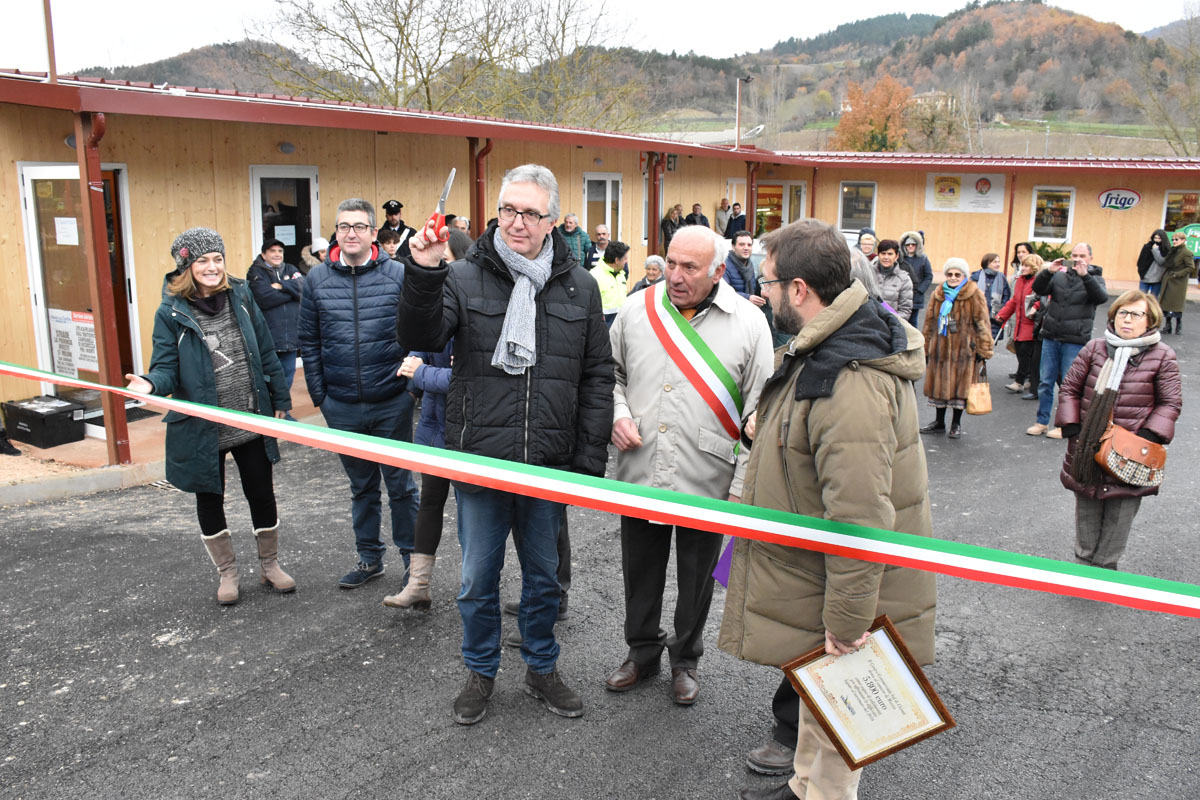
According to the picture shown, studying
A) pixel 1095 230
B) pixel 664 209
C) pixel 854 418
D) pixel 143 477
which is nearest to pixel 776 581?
pixel 854 418

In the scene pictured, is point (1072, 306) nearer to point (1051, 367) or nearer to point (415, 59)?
point (1051, 367)

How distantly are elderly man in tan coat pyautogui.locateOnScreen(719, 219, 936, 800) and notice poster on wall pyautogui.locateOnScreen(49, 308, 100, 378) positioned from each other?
6.64m

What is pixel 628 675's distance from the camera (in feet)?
13.2

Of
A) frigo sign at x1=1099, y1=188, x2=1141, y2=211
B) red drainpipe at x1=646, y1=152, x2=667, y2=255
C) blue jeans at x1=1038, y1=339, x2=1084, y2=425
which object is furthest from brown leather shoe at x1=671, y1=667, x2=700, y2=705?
frigo sign at x1=1099, y1=188, x2=1141, y2=211

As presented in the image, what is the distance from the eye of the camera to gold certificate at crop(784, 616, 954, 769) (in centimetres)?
275

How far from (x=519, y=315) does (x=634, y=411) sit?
68cm

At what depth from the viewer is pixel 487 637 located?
3.73 meters

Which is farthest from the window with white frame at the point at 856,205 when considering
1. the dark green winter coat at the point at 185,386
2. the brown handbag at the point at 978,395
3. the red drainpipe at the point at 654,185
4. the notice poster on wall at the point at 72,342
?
the dark green winter coat at the point at 185,386

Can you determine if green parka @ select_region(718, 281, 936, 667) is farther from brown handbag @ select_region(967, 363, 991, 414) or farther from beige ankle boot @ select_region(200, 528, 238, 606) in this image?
brown handbag @ select_region(967, 363, 991, 414)

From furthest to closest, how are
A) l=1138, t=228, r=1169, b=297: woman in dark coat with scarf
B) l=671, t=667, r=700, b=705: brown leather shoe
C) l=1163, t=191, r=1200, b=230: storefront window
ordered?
1. l=1163, t=191, r=1200, b=230: storefront window
2. l=1138, t=228, r=1169, b=297: woman in dark coat with scarf
3. l=671, t=667, r=700, b=705: brown leather shoe

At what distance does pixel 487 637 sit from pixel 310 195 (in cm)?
827

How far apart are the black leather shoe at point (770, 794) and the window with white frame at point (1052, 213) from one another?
924 inches

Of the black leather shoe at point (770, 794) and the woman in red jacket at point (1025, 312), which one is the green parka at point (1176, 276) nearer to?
the woman in red jacket at point (1025, 312)

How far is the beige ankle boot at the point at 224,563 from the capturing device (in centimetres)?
476
